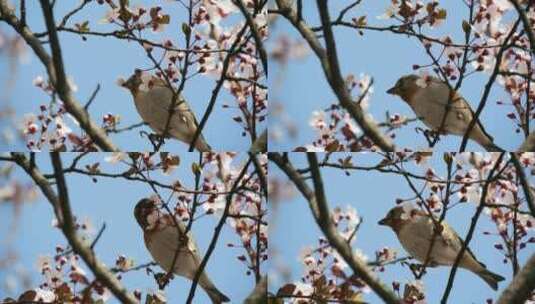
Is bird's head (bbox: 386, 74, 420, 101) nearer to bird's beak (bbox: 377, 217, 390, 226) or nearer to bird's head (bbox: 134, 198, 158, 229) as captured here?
bird's beak (bbox: 377, 217, 390, 226)

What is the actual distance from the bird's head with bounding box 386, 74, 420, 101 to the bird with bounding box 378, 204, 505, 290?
0.25 m

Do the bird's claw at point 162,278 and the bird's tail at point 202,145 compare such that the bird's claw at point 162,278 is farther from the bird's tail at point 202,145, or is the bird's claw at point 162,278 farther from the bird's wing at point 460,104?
the bird's wing at point 460,104

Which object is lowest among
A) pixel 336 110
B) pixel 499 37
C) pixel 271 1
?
pixel 336 110

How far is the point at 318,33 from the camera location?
1.69 metres

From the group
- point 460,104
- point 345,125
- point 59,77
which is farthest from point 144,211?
point 460,104

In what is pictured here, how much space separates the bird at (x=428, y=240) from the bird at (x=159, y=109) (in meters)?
0.45

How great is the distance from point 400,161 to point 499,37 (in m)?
0.37

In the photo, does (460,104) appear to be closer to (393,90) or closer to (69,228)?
(393,90)

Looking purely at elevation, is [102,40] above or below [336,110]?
above

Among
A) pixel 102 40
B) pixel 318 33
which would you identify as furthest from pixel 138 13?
pixel 318 33

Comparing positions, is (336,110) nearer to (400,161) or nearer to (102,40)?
(400,161)

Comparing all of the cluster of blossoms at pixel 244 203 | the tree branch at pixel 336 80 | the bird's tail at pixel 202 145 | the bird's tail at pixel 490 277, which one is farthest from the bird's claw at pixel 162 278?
the bird's tail at pixel 490 277

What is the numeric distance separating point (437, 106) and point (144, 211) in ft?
2.27

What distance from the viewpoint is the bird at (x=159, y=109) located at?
166cm
